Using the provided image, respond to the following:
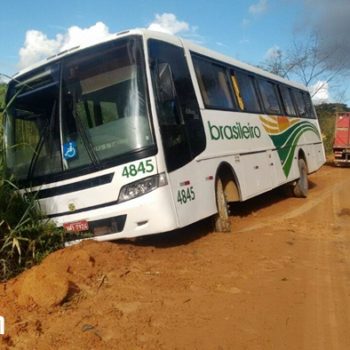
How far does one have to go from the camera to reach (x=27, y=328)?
13.9 feet

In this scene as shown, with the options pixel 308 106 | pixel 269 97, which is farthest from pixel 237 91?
pixel 308 106

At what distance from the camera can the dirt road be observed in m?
4.10

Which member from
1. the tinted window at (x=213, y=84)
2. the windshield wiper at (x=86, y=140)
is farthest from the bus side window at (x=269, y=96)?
the windshield wiper at (x=86, y=140)

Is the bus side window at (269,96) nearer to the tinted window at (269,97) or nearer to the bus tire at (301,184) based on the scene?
the tinted window at (269,97)

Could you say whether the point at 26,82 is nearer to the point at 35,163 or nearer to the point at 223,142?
the point at 35,163

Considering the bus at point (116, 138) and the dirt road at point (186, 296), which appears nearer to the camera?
the dirt road at point (186, 296)

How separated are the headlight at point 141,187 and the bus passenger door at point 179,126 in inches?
7.0

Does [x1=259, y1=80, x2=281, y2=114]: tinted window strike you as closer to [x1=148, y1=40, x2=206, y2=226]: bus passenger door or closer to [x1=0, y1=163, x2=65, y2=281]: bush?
[x1=148, y1=40, x2=206, y2=226]: bus passenger door

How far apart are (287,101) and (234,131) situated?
4.83 m

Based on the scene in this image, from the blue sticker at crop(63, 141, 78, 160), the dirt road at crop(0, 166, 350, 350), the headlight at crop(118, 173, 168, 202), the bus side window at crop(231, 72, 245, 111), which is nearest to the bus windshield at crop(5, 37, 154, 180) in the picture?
the blue sticker at crop(63, 141, 78, 160)

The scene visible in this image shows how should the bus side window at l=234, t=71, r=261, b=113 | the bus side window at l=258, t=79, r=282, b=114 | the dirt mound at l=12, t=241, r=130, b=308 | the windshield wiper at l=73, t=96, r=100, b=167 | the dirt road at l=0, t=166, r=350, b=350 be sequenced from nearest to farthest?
the dirt road at l=0, t=166, r=350, b=350
the dirt mound at l=12, t=241, r=130, b=308
the windshield wiper at l=73, t=96, r=100, b=167
the bus side window at l=234, t=71, r=261, b=113
the bus side window at l=258, t=79, r=282, b=114

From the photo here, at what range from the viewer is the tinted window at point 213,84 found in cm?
789

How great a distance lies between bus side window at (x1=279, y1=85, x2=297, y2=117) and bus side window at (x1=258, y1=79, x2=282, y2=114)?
596 millimetres

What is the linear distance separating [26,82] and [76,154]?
1.32 metres
